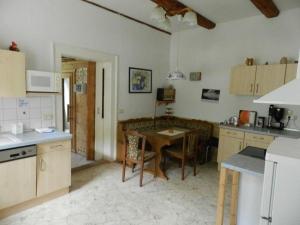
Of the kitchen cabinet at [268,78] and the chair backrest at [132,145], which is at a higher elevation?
the kitchen cabinet at [268,78]

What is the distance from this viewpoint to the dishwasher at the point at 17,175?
2330mm

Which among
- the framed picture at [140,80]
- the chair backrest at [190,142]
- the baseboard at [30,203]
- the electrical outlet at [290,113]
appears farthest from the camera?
the framed picture at [140,80]

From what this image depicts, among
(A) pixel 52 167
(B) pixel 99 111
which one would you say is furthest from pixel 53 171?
(B) pixel 99 111

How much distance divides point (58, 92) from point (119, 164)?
2.00m

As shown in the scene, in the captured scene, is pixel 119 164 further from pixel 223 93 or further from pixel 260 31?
pixel 260 31

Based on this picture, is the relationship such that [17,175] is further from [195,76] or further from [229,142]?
[195,76]

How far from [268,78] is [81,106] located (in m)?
3.76

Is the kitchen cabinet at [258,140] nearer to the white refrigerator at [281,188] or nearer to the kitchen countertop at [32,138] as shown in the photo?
the white refrigerator at [281,188]

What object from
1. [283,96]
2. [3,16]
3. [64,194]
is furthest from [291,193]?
[3,16]

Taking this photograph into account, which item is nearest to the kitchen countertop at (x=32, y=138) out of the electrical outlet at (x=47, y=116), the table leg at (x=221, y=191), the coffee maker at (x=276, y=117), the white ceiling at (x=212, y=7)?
the electrical outlet at (x=47, y=116)

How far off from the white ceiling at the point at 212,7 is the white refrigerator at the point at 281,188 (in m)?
2.86

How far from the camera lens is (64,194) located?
3.00 m

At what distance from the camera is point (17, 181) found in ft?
8.02

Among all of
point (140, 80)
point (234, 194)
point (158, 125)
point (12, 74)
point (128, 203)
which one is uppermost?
point (140, 80)
